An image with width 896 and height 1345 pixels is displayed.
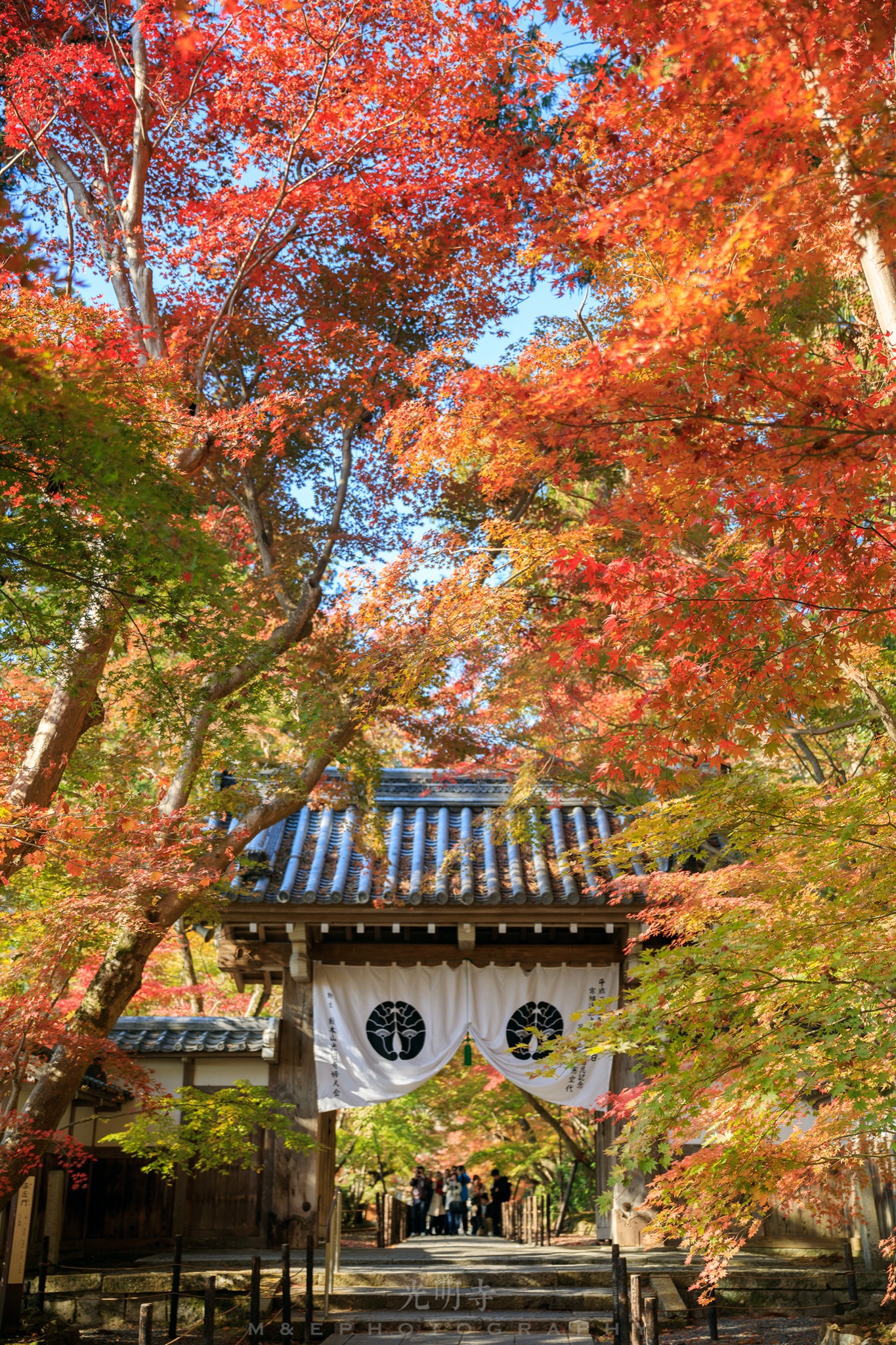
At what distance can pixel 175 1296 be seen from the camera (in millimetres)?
9109

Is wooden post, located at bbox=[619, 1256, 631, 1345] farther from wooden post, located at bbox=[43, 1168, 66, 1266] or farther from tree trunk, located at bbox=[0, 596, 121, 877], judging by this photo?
wooden post, located at bbox=[43, 1168, 66, 1266]

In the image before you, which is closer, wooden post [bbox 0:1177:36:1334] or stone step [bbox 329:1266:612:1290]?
wooden post [bbox 0:1177:36:1334]

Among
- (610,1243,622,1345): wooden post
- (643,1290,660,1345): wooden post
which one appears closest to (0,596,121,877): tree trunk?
(643,1290,660,1345): wooden post

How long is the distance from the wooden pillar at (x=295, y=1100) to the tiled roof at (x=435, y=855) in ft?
3.65

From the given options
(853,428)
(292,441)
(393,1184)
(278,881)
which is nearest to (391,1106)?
(393,1184)

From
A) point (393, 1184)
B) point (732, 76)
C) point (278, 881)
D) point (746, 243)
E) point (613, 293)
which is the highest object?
point (613, 293)

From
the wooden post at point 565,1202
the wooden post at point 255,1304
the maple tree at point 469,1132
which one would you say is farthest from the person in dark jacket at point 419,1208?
the wooden post at point 255,1304

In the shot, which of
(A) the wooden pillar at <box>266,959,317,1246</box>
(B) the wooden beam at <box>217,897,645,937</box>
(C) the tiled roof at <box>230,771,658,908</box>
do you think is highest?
(C) the tiled roof at <box>230,771,658,908</box>

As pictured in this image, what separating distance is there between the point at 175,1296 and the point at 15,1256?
154 centimetres

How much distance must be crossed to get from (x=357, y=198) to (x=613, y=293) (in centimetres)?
280

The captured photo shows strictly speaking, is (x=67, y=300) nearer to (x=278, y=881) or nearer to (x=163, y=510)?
(x=163, y=510)

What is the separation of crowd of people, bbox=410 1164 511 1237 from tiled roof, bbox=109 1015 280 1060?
9.43 metres

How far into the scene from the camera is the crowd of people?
64.6 feet

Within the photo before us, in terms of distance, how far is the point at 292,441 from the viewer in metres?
11.7
